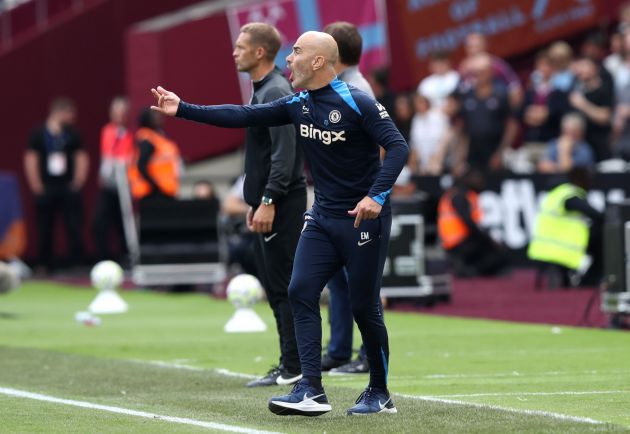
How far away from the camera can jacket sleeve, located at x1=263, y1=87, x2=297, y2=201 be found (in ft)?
33.4

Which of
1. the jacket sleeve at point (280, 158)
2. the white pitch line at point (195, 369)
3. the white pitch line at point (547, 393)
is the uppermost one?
the jacket sleeve at point (280, 158)

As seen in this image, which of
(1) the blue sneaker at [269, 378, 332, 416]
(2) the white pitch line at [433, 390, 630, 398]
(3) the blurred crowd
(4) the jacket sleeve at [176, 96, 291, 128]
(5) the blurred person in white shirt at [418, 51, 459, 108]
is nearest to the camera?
(1) the blue sneaker at [269, 378, 332, 416]

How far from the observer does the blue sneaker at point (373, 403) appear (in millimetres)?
8750

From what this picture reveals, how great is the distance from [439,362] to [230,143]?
529 inches

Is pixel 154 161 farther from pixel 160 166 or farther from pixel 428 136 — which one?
pixel 428 136

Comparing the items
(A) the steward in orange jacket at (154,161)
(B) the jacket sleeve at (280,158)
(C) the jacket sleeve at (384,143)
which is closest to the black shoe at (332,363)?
(B) the jacket sleeve at (280,158)

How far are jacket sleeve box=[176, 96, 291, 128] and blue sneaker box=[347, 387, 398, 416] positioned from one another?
→ 1.60 metres

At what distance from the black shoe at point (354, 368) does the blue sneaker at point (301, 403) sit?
248 cm

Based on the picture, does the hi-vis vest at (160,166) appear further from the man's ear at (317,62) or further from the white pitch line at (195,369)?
the man's ear at (317,62)

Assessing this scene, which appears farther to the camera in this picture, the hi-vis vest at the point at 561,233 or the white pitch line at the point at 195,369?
the hi-vis vest at the point at 561,233

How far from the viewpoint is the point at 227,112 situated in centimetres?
894

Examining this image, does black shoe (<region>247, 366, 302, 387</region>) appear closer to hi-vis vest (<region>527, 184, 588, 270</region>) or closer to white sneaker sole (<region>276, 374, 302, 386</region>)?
white sneaker sole (<region>276, 374, 302, 386</region>)

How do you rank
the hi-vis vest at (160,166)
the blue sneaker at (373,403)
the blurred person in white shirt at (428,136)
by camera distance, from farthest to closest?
the blurred person in white shirt at (428,136)
the hi-vis vest at (160,166)
the blue sneaker at (373,403)

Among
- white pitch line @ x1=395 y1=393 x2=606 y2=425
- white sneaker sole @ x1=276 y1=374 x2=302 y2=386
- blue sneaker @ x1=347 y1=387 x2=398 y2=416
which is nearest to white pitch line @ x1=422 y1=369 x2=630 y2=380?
white sneaker sole @ x1=276 y1=374 x2=302 y2=386
